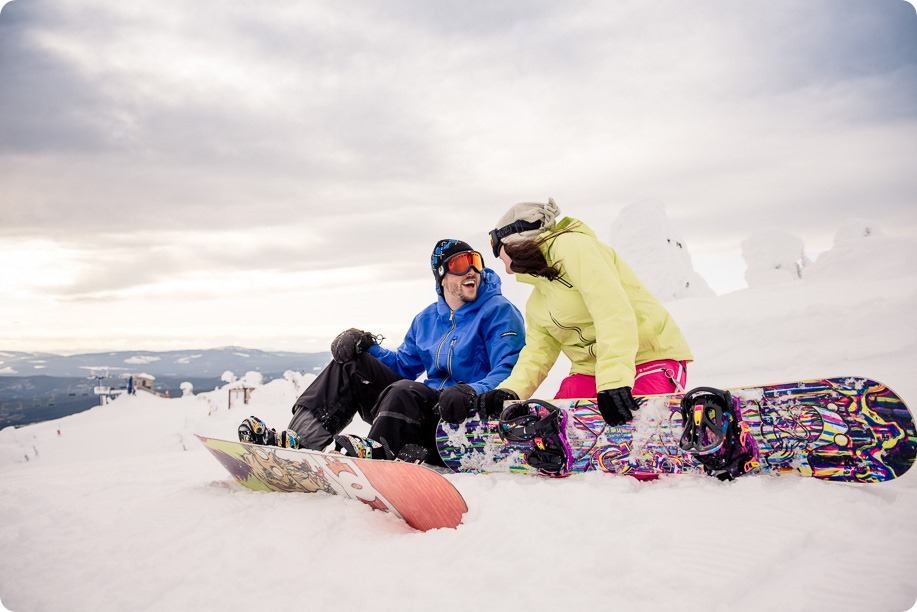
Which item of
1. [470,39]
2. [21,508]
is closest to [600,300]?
[470,39]

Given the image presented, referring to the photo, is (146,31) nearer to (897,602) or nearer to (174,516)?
(174,516)

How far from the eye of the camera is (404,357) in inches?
164

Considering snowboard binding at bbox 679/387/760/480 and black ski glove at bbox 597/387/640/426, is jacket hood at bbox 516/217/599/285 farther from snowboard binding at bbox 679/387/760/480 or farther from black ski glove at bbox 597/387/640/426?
snowboard binding at bbox 679/387/760/480

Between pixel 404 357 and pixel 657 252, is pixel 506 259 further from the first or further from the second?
pixel 657 252

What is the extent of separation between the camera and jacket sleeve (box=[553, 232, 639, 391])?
272cm

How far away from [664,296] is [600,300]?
1597 centimetres

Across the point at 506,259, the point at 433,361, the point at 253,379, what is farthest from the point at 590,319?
the point at 253,379

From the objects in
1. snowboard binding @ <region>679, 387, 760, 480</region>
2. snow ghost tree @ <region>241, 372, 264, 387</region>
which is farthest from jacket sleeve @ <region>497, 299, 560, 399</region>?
snow ghost tree @ <region>241, 372, 264, 387</region>

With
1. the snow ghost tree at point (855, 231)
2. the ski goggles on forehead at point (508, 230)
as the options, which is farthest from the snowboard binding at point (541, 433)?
the snow ghost tree at point (855, 231)

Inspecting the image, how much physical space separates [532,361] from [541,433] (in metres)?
0.52

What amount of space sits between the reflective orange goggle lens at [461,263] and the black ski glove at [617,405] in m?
1.42

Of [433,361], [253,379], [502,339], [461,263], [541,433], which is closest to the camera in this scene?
[541,433]

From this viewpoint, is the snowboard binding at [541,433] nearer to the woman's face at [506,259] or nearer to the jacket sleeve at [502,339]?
the jacket sleeve at [502,339]

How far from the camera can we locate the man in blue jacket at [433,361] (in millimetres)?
3281
